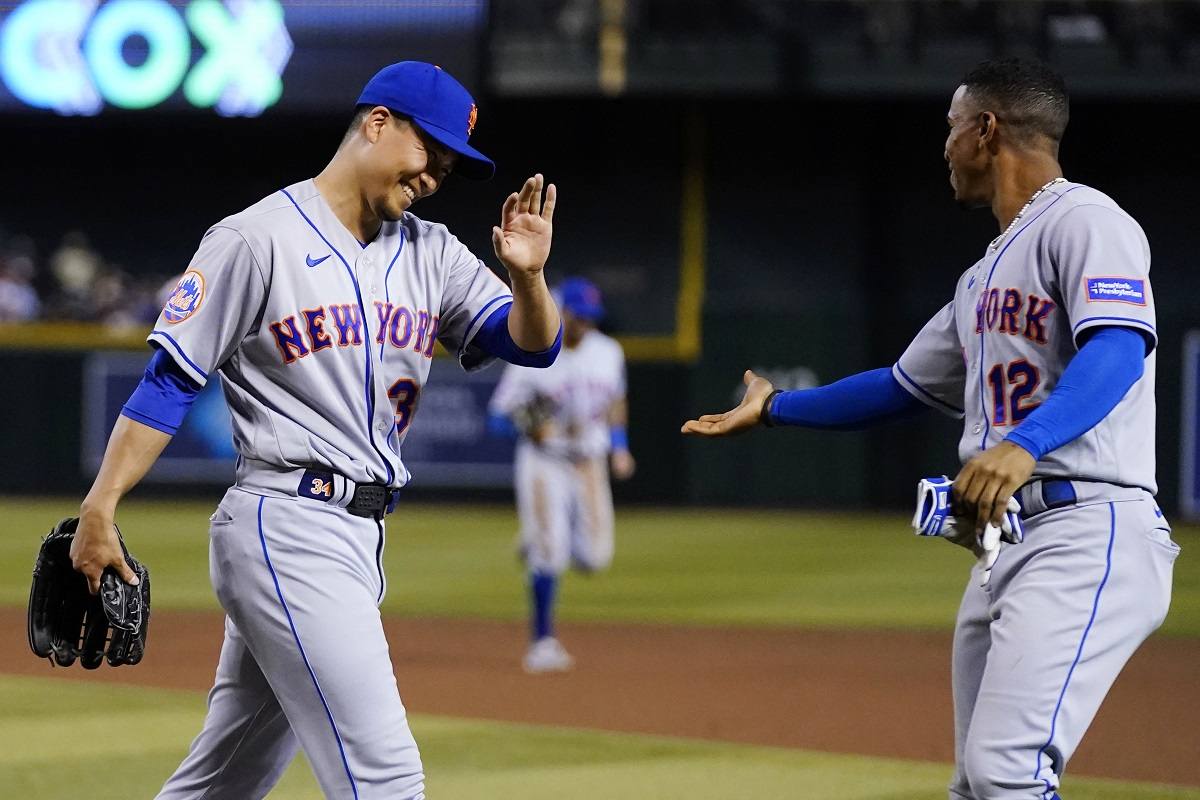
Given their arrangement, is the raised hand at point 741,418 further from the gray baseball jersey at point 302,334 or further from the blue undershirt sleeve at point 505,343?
the gray baseball jersey at point 302,334

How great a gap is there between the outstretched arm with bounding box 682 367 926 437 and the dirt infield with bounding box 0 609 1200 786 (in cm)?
282

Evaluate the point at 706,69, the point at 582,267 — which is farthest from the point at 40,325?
the point at 706,69

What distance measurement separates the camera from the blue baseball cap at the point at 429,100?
3.82m

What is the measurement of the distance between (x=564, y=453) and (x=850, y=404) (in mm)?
5546

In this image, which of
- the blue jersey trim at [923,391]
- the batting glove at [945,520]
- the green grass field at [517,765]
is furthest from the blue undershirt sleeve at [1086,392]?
the green grass field at [517,765]

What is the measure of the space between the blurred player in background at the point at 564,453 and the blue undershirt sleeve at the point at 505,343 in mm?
5335

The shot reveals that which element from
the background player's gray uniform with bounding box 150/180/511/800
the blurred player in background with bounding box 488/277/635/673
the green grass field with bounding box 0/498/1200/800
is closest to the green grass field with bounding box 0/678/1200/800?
the green grass field with bounding box 0/498/1200/800

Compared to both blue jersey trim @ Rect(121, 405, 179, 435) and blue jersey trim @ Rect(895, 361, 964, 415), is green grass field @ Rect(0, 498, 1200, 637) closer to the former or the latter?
blue jersey trim @ Rect(895, 361, 964, 415)

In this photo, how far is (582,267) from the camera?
21969mm

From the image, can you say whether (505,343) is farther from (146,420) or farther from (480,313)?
(146,420)

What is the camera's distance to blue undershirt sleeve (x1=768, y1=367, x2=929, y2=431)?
168 inches

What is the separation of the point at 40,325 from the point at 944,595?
12.0m

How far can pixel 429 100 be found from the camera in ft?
12.5

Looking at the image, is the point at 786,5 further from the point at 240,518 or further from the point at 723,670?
the point at 240,518
